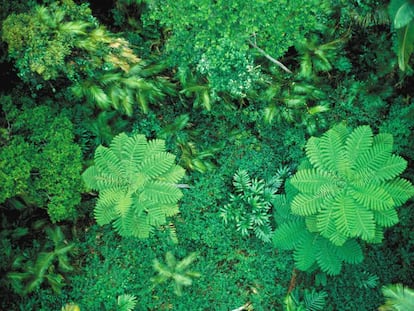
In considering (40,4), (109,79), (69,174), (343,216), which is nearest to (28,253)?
(69,174)

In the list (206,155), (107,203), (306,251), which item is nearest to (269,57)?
(206,155)

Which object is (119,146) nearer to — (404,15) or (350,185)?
(350,185)

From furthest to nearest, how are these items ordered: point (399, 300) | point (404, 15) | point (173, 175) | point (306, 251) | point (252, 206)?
point (252, 206), point (306, 251), point (173, 175), point (399, 300), point (404, 15)

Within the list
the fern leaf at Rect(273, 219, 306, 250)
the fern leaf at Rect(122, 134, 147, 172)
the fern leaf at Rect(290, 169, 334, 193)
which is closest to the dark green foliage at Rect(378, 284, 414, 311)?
the fern leaf at Rect(273, 219, 306, 250)

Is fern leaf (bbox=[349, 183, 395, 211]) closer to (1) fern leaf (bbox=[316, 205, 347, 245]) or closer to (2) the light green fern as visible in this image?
(2) the light green fern

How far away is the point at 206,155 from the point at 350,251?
6.69 feet

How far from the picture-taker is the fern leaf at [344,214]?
435 centimetres

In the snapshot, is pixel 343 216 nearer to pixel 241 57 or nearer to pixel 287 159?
pixel 287 159

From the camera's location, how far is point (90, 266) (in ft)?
18.3

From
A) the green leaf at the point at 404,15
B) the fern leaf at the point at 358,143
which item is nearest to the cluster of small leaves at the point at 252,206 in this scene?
the fern leaf at the point at 358,143

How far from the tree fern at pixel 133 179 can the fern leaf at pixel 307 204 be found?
1.23 m

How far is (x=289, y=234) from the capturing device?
194 inches

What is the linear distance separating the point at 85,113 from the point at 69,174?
0.89 m

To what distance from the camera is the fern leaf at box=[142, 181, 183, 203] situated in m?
4.62
